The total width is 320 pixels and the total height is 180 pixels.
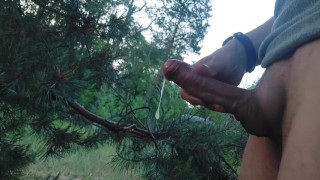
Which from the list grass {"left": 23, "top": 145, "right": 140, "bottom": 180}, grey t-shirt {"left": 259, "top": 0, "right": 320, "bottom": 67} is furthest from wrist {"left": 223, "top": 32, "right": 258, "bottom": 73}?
grass {"left": 23, "top": 145, "right": 140, "bottom": 180}

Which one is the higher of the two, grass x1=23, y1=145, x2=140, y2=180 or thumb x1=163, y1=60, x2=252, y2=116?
thumb x1=163, y1=60, x2=252, y2=116

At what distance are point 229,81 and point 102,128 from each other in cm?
83

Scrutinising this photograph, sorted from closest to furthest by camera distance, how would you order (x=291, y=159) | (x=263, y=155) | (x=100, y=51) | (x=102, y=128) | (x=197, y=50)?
(x=291, y=159) → (x=263, y=155) → (x=100, y=51) → (x=102, y=128) → (x=197, y=50)

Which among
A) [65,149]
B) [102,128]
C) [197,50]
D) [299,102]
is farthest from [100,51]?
[197,50]

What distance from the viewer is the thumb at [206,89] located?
0.47 m

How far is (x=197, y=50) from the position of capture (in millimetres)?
8305

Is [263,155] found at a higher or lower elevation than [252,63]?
lower

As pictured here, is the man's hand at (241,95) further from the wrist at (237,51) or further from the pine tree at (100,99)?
the pine tree at (100,99)

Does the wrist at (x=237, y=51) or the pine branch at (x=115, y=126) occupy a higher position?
the wrist at (x=237, y=51)

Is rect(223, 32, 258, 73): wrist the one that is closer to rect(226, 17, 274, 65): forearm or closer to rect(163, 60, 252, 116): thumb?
rect(226, 17, 274, 65): forearm

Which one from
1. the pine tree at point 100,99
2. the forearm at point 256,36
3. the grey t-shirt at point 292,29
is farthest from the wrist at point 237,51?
the pine tree at point 100,99

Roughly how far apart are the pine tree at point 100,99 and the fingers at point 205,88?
480 mm

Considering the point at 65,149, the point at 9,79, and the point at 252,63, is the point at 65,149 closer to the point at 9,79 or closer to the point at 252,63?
the point at 9,79

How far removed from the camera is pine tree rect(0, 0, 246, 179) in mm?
880
